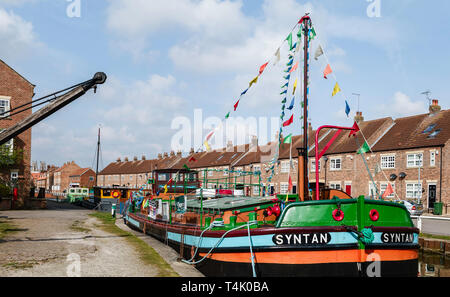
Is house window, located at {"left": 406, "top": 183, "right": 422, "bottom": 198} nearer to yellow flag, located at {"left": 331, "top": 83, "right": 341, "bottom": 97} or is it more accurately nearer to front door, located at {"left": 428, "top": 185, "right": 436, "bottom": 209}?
front door, located at {"left": 428, "top": 185, "right": 436, "bottom": 209}

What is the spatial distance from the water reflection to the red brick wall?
26.6m

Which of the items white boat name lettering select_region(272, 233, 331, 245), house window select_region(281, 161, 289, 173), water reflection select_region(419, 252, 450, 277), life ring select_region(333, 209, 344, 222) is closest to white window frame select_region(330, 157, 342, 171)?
house window select_region(281, 161, 289, 173)

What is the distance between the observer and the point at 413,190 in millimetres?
32125

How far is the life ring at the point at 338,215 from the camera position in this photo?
834cm

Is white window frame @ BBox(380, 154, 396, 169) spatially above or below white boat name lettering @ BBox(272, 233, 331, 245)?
above

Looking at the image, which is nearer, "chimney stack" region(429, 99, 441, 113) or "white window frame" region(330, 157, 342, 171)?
"chimney stack" region(429, 99, 441, 113)

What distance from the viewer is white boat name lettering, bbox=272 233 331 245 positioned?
321 inches

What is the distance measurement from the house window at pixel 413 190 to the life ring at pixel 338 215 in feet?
86.6

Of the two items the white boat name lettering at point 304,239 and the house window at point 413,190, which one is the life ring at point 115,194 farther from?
the white boat name lettering at point 304,239

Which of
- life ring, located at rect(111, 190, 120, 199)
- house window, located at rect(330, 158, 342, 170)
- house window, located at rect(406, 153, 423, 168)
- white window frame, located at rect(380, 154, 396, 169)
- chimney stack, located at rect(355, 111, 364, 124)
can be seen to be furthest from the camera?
chimney stack, located at rect(355, 111, 364, 124)

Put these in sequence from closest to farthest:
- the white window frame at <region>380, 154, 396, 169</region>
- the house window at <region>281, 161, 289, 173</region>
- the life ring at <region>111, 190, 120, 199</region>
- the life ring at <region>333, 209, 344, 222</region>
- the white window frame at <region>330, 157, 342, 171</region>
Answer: the life ring at <region>333, 209, 344, 222</region>
the life ring at <region>111, 190, 120, 199</region>
the white window frame at <region>380, 154, 396, 169</region>
the white window frame at <region>330, 157, 342, 171</region>
the house window at <region>281, 161, 289, 173</region>

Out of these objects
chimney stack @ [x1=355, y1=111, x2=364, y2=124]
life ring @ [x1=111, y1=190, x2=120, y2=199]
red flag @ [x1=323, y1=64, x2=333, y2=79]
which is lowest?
life ring @ [x1=111, y1=190, x2=120, y2=199]

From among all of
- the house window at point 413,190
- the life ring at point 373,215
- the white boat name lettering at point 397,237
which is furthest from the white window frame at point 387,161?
the life ring at point 373,215
